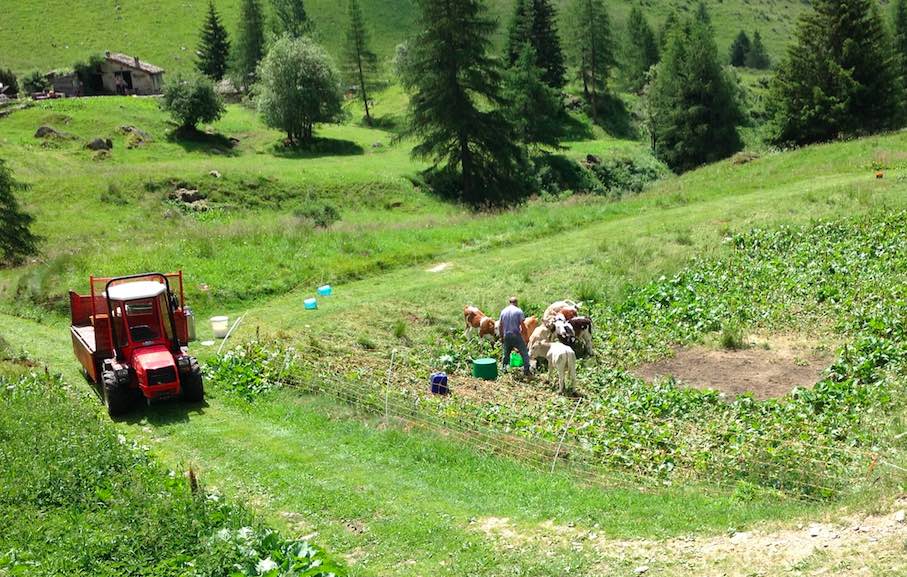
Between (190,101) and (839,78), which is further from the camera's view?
(190,101)

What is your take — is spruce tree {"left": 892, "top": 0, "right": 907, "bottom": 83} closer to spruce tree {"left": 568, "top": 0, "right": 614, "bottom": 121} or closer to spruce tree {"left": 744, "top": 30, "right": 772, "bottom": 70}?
spruce tree {"left": 568, "top": 0, "right": 614, "bottom": 121}

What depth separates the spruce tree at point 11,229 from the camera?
105ft

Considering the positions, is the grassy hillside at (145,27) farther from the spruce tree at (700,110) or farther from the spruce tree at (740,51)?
the spruce tree at (700,110)

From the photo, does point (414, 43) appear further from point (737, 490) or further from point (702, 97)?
point (737, 490)

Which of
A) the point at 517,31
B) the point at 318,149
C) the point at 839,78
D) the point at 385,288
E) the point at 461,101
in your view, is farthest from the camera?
the point at 517,31

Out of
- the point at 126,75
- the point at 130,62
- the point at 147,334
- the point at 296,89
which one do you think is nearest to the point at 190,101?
the point at 296,89

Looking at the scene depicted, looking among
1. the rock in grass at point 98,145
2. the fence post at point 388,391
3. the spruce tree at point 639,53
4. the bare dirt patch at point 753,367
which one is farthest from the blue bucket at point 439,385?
the spruce tree at point 639,53

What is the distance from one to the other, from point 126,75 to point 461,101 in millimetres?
48610

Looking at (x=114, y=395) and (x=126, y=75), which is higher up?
(x=126, y=75)

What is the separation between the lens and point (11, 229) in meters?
32.4

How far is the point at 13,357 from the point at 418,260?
545 inches

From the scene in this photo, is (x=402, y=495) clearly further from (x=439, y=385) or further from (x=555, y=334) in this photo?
(x=555, y=334)

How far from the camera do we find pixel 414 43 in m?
48.1

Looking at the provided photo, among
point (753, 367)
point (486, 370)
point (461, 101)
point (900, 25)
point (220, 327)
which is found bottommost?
point (753, 367)
